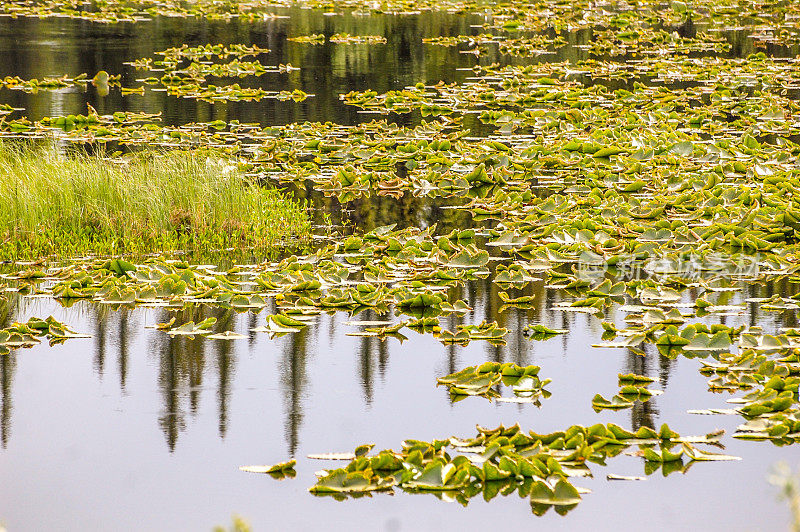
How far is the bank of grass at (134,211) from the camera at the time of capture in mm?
11758

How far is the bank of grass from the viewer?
11758 mm

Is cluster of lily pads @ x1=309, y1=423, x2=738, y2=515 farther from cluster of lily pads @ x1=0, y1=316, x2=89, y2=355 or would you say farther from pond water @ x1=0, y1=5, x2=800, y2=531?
cluster of lily pads @ x1=0, y1=316, x2=89, y2=355

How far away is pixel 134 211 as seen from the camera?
1217cm

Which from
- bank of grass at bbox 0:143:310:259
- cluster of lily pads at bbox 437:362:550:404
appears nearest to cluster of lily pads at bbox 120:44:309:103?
bank of grass at bbox 0:143:310:259

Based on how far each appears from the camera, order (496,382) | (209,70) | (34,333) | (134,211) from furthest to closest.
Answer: (209,70)
(134,211)
(34,333)
(496,382)

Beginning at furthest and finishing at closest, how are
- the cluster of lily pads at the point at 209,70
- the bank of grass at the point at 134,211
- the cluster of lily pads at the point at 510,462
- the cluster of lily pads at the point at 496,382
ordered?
the cluster of lily pads at the point at 209,70 < the bank of grass at the point at 134,211 < the cluster of lily pads at the point at 496,382 < the cluster of lily pads at the point at 510,462

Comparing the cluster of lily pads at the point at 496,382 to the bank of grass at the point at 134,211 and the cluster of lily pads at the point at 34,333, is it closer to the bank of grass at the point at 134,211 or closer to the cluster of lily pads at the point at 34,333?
the cluster of lily pads at the point at 34,333

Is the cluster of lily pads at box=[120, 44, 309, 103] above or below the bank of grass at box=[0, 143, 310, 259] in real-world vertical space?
→ above

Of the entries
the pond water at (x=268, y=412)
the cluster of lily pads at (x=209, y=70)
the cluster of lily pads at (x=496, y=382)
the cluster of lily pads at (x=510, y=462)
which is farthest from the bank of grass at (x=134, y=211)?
the cluster of lily pads at (x=209, y=70)

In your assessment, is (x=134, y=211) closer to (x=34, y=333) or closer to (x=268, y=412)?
(x=34, y=333)

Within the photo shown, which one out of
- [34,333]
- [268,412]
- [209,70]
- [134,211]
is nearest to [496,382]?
[268,412]

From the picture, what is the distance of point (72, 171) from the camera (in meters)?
12.6

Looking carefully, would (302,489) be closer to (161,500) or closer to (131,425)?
(161,500)

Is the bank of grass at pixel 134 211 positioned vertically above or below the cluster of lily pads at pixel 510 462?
above
